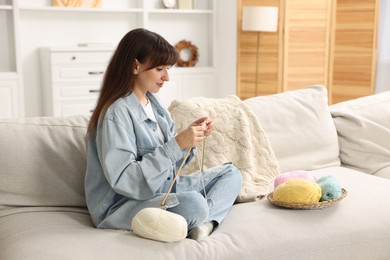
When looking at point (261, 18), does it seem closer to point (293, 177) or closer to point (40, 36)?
point (40, 36)

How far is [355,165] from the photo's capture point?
2.81m

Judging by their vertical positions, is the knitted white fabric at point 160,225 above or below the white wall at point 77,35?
below

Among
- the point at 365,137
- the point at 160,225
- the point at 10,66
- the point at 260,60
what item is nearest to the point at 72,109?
the point at 10,66

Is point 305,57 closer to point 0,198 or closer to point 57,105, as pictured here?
point 57,105

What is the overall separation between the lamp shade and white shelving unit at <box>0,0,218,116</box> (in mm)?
651

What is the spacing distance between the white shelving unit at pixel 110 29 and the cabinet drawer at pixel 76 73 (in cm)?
33

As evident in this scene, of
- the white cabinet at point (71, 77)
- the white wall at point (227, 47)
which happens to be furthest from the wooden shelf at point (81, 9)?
the white wall at point (227, 47)

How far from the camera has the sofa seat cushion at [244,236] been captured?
171 centimetres

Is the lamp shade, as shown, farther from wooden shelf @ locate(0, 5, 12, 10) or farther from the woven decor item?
the woven decor item

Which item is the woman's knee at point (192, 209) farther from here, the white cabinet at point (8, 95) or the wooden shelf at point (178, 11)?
the wooden shelf at point (178, 11)

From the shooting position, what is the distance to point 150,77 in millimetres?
2008

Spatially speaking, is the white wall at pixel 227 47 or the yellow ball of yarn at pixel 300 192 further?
the white wall at pixel 227 47

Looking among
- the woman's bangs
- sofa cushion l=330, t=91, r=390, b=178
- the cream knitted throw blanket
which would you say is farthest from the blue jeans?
sofa cushion l=330, t=91, r=390, b=178

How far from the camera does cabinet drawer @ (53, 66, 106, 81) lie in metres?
4.75
